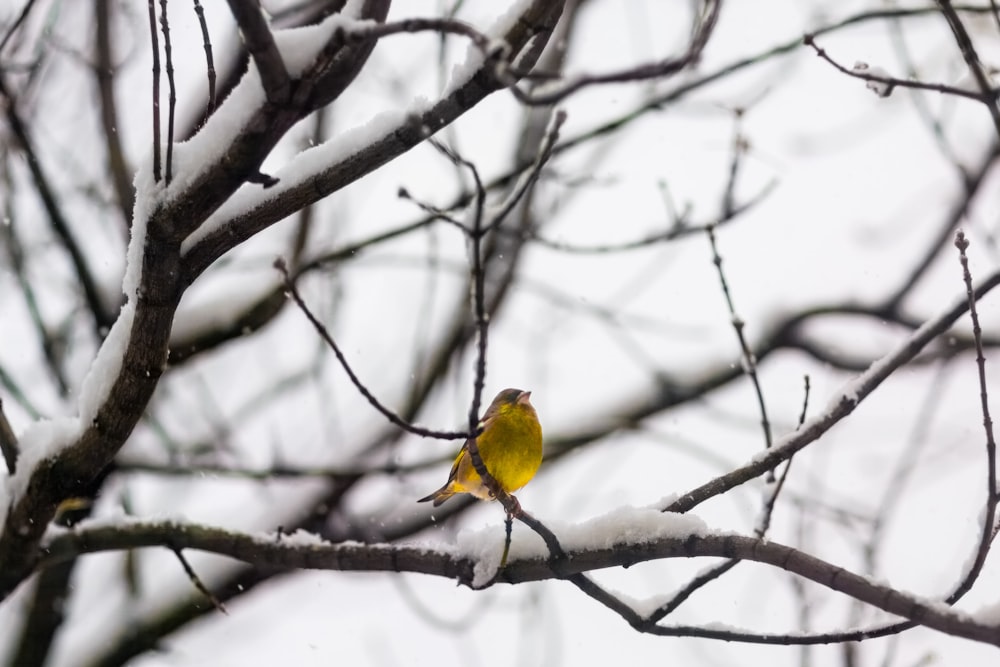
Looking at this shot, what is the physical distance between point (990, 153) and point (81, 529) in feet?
19.0

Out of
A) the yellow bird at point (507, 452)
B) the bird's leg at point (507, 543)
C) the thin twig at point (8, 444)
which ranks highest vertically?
the yellow bird at point (507, 452)

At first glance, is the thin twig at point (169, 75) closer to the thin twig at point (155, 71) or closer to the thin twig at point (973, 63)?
the thin twig at point (155, 71)

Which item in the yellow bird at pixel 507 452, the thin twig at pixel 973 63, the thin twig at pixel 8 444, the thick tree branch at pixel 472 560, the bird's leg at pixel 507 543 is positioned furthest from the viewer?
the yellow bird at pixel 507 452

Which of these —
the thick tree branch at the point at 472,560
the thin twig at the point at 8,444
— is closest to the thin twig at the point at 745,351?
the thick tree branch at the point at 472,560

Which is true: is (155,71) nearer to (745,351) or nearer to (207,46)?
(207,46)

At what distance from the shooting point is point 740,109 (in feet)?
13.2

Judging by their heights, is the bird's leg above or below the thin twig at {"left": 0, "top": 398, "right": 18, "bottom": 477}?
below

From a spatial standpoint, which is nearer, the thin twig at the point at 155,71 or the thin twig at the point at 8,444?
the thin twig at the point at 155,71

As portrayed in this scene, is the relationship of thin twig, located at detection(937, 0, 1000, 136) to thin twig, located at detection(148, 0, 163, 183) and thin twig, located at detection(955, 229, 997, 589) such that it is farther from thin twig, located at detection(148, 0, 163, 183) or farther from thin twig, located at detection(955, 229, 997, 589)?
thin twig, located at detection(148, 0, 163, 183)

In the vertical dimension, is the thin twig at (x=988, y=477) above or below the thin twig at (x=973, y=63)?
below

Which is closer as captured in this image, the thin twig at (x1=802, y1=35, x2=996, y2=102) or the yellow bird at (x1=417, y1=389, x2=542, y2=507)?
the thin twig at (x1=802, y1=35, x2=996, y2=102)

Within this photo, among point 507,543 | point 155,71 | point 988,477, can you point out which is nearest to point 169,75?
point 155,71

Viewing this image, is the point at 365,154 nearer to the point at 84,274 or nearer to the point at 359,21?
the point at 359,21

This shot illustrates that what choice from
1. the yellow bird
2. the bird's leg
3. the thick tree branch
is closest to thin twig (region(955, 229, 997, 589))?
the thick tree branch
